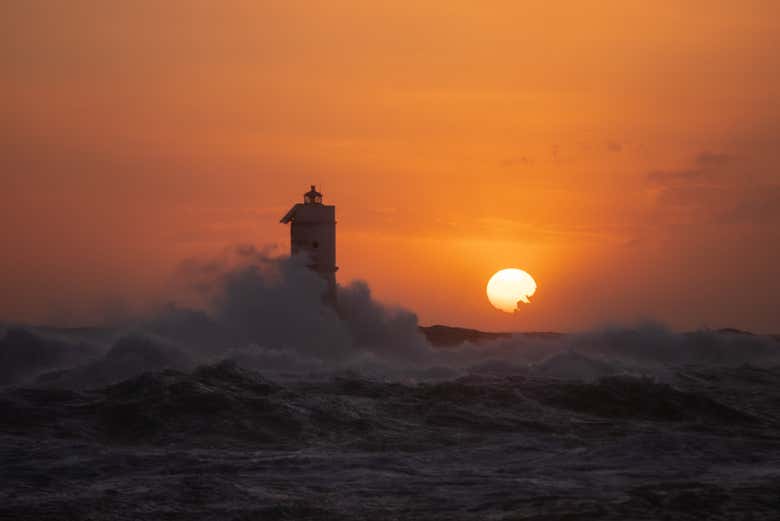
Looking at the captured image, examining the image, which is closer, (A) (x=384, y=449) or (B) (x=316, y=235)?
(A) (x=384, y=449)

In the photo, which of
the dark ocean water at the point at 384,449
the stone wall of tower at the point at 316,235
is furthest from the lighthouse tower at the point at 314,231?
the dark ocean water at the point at 384,449

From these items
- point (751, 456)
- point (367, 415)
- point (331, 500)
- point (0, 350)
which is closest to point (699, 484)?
point (751, 456)

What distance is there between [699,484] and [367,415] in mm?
6853

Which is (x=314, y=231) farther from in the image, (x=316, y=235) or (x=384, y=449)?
(x=384, y=449)

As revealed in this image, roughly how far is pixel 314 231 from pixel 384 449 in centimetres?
1736

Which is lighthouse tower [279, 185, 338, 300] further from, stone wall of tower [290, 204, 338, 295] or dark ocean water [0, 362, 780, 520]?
dark ocean water [0, 362, 780, 520]

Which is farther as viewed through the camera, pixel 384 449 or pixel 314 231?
pixel 314 231

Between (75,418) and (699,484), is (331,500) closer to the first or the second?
(699,484)

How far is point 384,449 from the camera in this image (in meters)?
15.6

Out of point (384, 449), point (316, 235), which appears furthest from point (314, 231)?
point (384, 449)

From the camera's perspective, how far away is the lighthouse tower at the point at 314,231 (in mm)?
32188

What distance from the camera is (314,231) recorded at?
1273 inches

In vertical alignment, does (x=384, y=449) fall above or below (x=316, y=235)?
below

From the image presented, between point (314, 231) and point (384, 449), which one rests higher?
point (314, 231)
